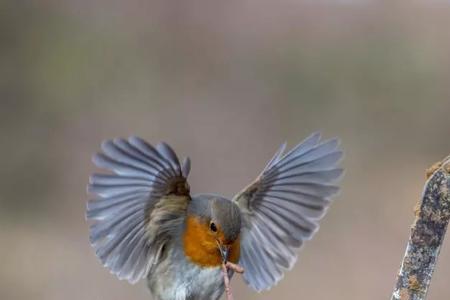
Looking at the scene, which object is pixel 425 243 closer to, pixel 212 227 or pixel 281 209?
pixel 212 227

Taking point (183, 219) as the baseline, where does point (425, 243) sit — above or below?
below

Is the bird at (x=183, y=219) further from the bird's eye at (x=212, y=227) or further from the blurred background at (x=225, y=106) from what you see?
the blurred background at (x=225, y=106)

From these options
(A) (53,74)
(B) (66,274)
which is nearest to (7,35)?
(A) (53,74)

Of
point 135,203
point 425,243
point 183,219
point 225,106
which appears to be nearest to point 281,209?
point 183,219

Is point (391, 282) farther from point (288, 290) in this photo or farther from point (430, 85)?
point (430, 85)

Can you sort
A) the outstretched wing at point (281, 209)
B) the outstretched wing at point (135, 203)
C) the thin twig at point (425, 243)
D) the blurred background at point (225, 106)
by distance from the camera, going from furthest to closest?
the blurred background at point (225, 106), the outstretched wing at point (281, 209), the outstretched wing at point (135, 203), the thin twig at point (425, 243)

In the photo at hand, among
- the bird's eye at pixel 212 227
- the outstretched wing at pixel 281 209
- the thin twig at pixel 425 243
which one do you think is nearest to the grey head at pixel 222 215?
the bird's eye at pixel 212 227

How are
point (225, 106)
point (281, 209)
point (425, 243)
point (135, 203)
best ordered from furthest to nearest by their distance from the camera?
1. point (225, 106)
2. point (281, 209)
3. point (135, 203)
4. point (425, 243)
